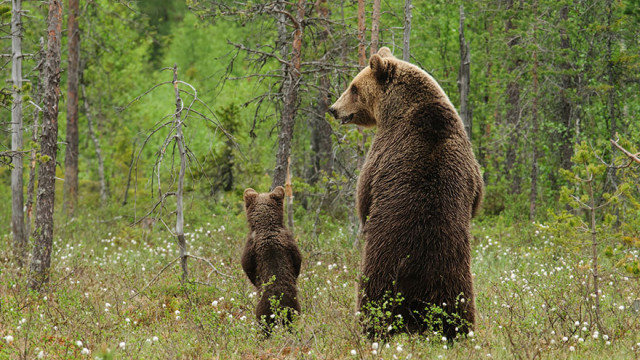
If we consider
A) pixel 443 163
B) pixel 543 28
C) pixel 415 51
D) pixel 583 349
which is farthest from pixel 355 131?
pixel 415 51

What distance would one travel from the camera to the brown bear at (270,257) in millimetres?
7031

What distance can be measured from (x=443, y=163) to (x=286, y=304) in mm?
2755

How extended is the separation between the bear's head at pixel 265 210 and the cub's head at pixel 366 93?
1.56 meters

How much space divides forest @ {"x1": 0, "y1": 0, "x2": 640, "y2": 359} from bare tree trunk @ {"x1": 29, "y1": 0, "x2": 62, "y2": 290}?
28mm

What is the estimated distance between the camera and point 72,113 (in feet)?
63.1

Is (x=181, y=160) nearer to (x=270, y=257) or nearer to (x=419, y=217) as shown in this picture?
(x=270, y=257)

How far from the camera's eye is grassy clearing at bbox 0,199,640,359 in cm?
538

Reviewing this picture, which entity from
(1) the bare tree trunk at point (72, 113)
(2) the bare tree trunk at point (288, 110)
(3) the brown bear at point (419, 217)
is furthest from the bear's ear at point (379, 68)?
(1) the bare tree trunk at point (72, 113)

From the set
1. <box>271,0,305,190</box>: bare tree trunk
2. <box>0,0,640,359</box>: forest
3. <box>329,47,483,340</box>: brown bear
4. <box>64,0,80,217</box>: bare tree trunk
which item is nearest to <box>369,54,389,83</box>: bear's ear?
<box>329,47,483,340</box>: brown bear

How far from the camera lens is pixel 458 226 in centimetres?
546

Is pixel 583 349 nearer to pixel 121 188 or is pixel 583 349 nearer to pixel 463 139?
pixel 463 139

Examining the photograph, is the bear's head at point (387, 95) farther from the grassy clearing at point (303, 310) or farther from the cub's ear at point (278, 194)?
the grassy clearing at point (303, 310)

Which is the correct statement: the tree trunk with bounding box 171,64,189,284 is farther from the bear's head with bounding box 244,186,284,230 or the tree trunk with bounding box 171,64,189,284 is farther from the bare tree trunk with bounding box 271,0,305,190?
the bare tree trunk with bounding box 271,0,305,190

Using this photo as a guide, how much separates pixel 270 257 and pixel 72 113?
14276 mm
